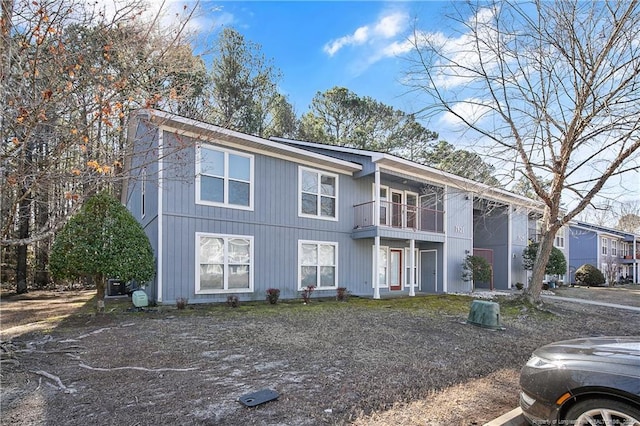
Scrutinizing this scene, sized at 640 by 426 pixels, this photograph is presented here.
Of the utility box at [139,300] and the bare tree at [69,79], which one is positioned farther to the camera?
the utility box at [139,300]

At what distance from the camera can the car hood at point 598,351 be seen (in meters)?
2.93

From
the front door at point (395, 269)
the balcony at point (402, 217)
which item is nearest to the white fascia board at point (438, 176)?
the balcony at point (402, 217)

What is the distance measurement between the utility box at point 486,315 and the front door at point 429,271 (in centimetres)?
820

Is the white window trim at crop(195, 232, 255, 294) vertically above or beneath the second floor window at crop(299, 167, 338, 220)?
beneath

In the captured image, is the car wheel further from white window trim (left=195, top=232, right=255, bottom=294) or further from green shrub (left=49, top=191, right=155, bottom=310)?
white window trim (left=195, top=232, right=255, bottom=294)

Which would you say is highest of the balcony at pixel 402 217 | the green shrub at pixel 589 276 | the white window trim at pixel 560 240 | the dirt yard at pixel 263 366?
the balcony at pixel 402 217

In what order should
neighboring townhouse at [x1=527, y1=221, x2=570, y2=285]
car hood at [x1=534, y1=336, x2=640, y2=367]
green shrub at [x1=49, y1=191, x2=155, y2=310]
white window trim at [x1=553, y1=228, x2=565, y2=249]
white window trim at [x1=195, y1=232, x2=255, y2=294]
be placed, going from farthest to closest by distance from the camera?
white window trim at [x1=553, y1=228, x2=565, y2=249]
neighboring townhouse at [x1=527, y1=221, x2=570, y2=285]
white window trim at [x1=195, y1=232, x2=255, y2=294]
green shrub at [x1=49, y1=191, x2=155, y2=310]
car hood at [x1=534, y1=336, x2=640, y2=367]

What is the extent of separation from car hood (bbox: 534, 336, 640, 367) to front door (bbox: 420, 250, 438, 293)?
13533mm

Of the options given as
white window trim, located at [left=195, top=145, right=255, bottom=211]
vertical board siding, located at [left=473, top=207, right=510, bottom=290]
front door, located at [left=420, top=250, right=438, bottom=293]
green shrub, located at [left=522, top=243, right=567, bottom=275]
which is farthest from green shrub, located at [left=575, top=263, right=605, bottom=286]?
white window trim, located at [left=195, top=145, right=255, bottom=211]

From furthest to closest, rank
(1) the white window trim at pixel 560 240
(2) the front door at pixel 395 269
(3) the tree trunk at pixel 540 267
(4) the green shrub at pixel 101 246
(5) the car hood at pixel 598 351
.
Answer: (1) the white window trim at pixel 560 240 < (2) the front door at pixel 395 269 < (3) the tree trunk at pixel 540 267 < (4) the green shrub at pixel 101 246 < (5) the car hood at pixel 598 351

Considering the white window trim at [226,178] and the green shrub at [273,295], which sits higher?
the white window trim at [226,178]

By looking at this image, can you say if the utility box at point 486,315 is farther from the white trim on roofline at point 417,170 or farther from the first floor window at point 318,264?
the first floor window at point 318,264

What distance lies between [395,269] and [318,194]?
5.40 m

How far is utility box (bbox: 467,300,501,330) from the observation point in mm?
8469
